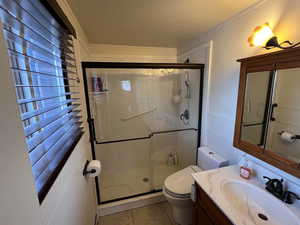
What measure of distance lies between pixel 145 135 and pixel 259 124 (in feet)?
5.30

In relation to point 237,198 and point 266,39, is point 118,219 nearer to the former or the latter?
point 237,198

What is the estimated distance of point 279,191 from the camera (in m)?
0.97

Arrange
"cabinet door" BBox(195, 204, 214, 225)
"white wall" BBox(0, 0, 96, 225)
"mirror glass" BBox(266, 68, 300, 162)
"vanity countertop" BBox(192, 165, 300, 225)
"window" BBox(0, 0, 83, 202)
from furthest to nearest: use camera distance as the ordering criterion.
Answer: "cabinet door" BBox(195, 204, 214, 225), "mirror glass" BBox(266, 68, 300, 162), "vanity countertop" BBox(192, 165, 300, 225), "window" BBox(0, 0, 83, 202), "white wall" BBox(0, 0, 96, 225)

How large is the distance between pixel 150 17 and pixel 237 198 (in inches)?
68.9

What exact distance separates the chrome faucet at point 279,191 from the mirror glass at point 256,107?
0.88 feet

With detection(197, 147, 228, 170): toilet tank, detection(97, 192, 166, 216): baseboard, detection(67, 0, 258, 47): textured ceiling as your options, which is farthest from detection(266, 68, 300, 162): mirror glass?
detection(97, 192, 166, 216): baseboard

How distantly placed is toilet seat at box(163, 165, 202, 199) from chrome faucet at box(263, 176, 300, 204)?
28.3 inches

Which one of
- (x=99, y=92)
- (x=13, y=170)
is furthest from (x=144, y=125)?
(x=13, y=170)

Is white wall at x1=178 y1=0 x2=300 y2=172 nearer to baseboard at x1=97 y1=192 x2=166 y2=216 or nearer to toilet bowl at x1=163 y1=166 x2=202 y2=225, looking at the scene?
toilet bowl at x1=163 y1=166 x2=202 y2=225

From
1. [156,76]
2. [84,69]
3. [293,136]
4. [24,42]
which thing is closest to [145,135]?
[156,76]

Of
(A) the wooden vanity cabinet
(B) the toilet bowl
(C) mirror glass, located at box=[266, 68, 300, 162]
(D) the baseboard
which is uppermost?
(C) mirror glass, located at box=[266, 68, 300, 162]

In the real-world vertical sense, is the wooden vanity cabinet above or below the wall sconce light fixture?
below

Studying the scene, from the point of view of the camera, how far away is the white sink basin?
2.82ft

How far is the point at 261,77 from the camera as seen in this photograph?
1.12 m
